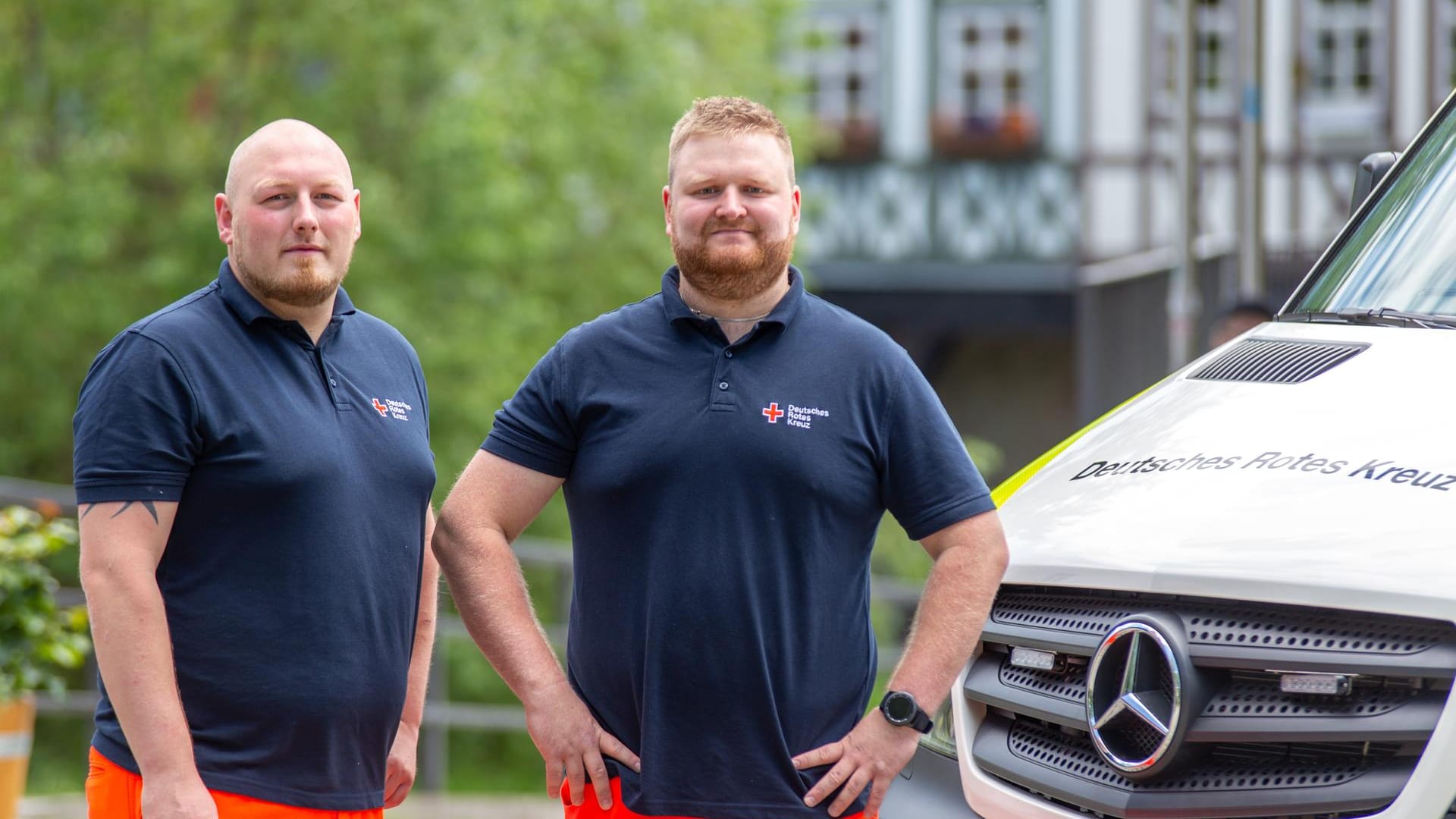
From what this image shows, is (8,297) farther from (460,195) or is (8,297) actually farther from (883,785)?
(883,785)

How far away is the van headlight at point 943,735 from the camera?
12.0 ft

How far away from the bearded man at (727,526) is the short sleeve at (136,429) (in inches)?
19.6

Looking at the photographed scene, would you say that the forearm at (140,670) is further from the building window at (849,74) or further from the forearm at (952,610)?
the building window at (849,74)

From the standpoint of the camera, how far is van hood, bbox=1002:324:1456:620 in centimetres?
291

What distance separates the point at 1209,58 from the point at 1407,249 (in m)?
18.6

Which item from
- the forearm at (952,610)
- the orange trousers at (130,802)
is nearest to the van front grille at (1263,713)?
the forearm at (952,610)

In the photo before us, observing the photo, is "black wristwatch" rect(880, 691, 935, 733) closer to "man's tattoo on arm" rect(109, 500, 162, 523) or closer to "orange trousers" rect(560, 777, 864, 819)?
"orange trousers" rect(560, 777, 864, 819)

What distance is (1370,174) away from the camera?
180 inches

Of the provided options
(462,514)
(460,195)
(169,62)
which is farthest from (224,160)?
(462,514)

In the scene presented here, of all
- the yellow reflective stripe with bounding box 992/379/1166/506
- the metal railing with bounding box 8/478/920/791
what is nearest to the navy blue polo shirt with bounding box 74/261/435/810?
the yellow reflective stripe with bounding box 992/379/1166/506

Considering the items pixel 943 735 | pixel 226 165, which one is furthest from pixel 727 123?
pixel 226 165

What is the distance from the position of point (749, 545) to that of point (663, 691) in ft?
0.96

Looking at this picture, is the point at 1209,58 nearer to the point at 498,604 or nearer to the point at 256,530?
the point at 498,604

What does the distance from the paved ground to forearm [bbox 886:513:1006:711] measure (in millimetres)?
5659
